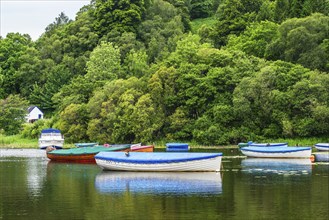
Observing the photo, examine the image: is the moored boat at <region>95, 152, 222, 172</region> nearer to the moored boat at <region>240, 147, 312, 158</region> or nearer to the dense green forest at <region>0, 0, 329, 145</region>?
the moored boat at <region>240, 147, 312, 158</region>

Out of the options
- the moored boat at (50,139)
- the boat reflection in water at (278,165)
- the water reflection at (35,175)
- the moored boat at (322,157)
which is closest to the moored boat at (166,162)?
the boat reflection in water at (278,165)

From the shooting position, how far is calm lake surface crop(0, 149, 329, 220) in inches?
1347

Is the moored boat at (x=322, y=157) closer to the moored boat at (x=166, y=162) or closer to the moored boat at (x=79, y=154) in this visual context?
the moored boat at (x=166, y=162)

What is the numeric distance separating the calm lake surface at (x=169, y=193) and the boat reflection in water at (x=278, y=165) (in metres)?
0.09

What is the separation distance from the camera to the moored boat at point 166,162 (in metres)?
55.6

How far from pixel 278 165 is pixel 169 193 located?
79.2 feet

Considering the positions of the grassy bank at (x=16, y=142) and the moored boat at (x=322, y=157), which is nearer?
the moored boat at (x=322, y=157)

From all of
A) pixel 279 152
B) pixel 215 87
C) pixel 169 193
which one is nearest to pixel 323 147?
pixel 279 152

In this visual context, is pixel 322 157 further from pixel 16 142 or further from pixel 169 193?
pixel 16 142

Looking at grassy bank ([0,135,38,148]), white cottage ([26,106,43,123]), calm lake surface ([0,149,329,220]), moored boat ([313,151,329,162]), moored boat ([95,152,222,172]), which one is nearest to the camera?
calm lake surface ([0,149,329,220])

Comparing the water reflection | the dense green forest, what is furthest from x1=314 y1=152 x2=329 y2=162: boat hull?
the water reflection


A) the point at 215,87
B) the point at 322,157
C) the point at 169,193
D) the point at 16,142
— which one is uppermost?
the point at 215,87

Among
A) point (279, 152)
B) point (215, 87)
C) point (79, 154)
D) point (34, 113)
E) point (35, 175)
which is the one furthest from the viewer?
point (34, 113)

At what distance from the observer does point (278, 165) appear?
209ft
